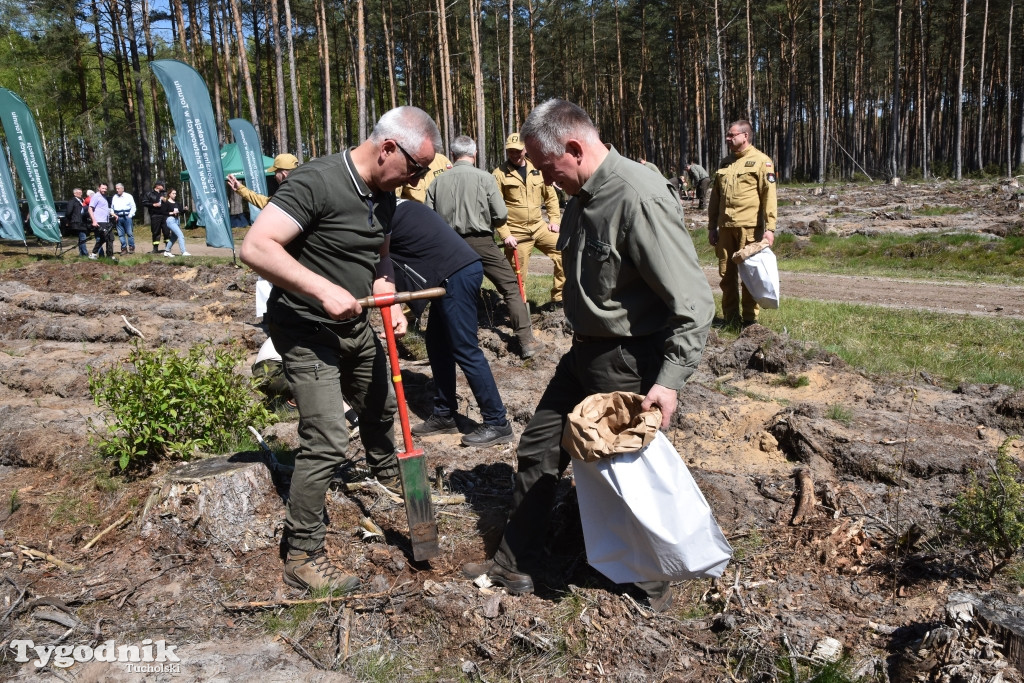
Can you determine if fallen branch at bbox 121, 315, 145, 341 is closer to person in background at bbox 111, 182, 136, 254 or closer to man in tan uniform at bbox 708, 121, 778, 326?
man in tan uniform at bbox 708, 121, 778, 326

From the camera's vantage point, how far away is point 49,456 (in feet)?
15.5

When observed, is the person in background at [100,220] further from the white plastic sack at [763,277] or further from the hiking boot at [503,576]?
the hiking boot at [503,576]

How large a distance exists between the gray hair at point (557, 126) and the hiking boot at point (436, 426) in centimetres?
285

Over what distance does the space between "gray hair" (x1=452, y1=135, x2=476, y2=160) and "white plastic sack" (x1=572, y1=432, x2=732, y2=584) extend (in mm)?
4635

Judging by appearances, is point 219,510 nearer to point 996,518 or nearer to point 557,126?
point 557,126

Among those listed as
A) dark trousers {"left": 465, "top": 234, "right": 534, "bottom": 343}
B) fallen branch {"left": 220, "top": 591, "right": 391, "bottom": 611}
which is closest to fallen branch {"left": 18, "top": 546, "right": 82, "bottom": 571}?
fallen branch {"left": 220, "top": 591, "right": 391, "bottom": 611}

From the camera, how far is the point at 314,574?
335cm

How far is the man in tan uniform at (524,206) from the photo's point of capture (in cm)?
811

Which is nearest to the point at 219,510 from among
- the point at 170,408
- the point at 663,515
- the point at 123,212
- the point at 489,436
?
the point at 170,408

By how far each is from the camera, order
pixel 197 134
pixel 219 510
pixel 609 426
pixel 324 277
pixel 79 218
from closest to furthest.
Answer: pixel 609 426 → pixel 324 277 → pixel 219 510 → pixel 197 134 → pixel 79 218

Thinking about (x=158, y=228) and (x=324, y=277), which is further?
(x=158, y=228)

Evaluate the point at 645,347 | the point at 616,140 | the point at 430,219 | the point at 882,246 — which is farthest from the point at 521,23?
the point at 645,347

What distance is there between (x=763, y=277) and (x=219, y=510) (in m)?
5.52

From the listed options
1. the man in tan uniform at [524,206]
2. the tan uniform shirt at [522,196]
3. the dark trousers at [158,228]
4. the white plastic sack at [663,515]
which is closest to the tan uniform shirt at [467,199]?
the man in tan uniform at [524,206]
